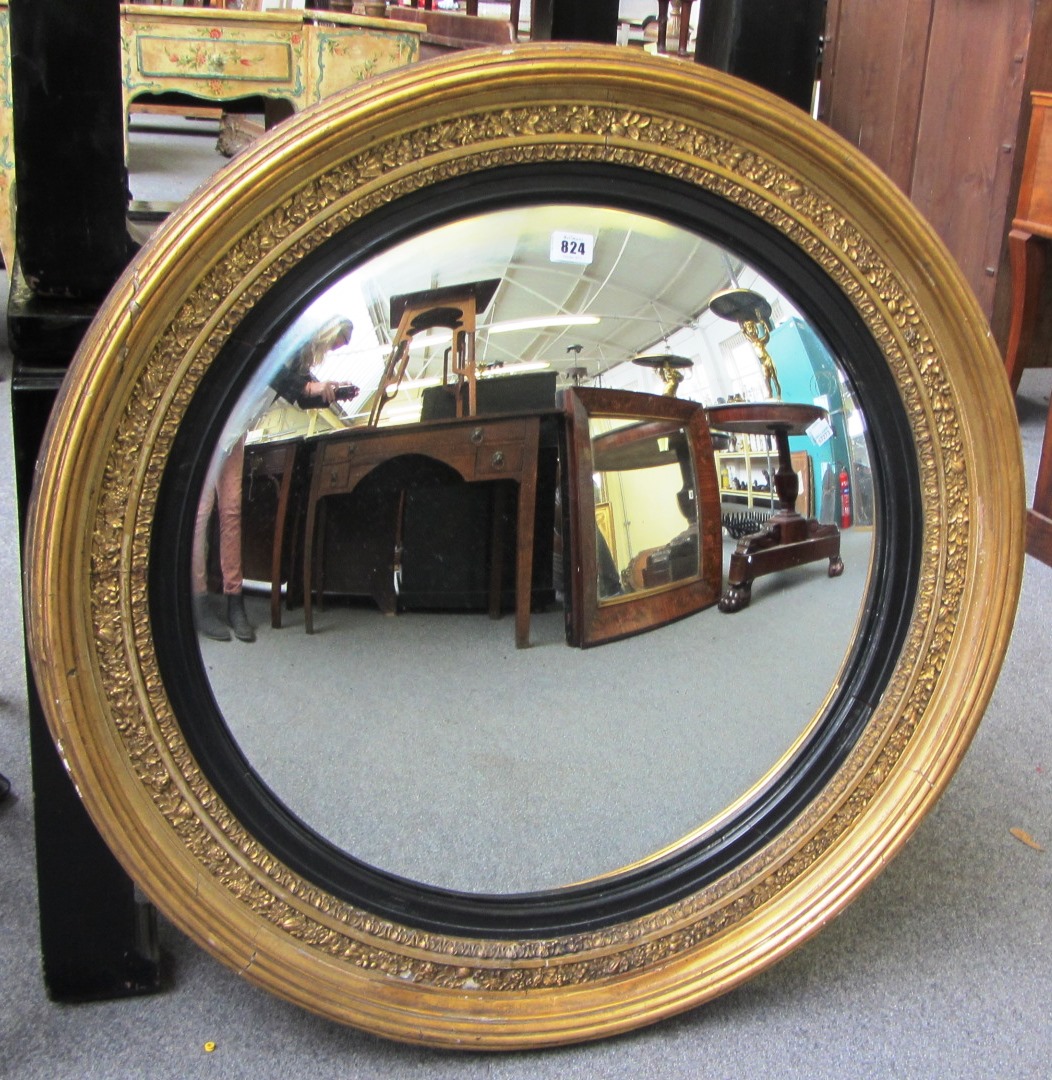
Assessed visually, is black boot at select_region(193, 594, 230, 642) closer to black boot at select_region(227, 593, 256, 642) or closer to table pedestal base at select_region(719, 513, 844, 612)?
black boot at select_region(227, 593, 256, 642)

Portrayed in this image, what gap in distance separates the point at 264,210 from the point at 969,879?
93cm

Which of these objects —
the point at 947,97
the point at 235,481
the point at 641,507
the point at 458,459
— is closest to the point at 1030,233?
the point at 947,97

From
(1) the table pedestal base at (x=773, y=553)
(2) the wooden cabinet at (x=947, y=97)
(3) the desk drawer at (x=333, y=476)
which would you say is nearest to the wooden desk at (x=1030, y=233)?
(2) the wooden cabinet at (x=947, y=97)

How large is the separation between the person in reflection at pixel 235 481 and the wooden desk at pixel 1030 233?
185 centimetres

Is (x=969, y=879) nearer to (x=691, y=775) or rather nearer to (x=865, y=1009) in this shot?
(x=865, y=1009)

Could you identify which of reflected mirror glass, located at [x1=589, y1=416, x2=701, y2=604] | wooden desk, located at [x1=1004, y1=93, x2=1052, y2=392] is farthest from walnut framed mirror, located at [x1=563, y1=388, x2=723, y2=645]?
wooden desk, located at [x1=1004, y1=93, x2=1052, y2=392]

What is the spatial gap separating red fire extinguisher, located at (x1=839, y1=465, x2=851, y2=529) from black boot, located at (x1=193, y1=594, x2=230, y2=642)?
0.48 meters

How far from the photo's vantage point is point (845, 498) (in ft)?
2.84

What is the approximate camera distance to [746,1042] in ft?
2.92

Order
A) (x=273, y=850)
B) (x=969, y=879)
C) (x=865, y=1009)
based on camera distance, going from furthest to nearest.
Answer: (x=969, y=879)
(x=865, y=1009)
(x=273, y=850)

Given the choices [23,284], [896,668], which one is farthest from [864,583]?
[23,284]

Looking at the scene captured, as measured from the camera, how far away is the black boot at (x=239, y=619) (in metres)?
0.76

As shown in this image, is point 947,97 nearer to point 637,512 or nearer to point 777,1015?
point 637,512

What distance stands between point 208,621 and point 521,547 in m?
0.23
